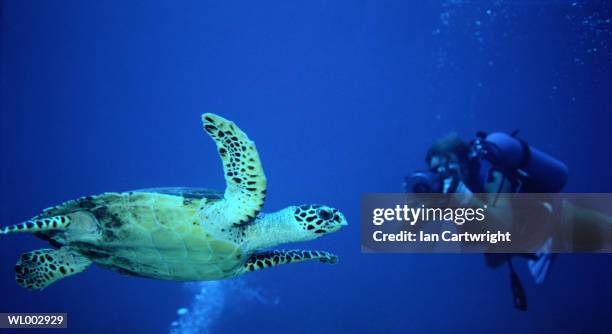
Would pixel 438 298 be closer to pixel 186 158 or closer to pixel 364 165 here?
pixel 364 165

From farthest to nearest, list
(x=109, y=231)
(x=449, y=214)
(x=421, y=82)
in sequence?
(x=421, y=82) < (x=449, y=214) < (x=109, y=231)

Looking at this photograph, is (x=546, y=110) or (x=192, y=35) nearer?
(x=192, y=35)

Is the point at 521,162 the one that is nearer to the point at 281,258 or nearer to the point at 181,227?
the point at 281,258

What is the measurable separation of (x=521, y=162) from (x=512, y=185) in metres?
0.28

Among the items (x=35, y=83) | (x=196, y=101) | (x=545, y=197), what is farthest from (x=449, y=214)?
(x=196, y=101)

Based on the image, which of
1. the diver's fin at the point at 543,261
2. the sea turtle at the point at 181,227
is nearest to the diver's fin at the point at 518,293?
the diver's fin at the point at 543,261

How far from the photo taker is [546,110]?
29.8 metres

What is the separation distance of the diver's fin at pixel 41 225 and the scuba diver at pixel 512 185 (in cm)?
335

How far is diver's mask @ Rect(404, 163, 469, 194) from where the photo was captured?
425 centimetres

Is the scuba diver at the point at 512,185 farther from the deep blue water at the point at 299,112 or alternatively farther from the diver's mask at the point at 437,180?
the deep blue water at the point at 299,112

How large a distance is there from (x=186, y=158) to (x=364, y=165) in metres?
14.7

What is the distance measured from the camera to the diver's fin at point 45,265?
314 cm

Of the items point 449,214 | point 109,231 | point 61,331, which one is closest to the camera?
point 109,231

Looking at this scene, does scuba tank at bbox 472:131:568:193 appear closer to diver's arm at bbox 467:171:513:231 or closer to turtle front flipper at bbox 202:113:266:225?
diver's arm at bbox 467:171:513:231
